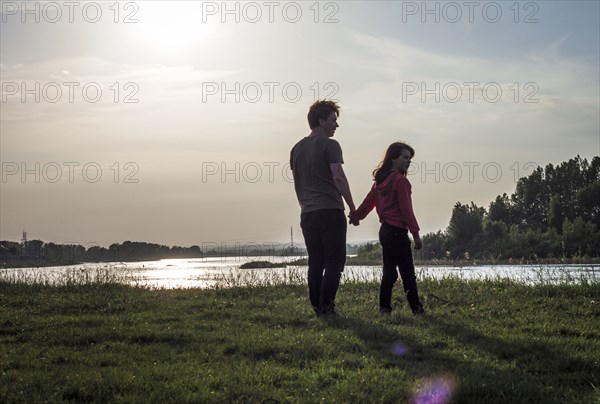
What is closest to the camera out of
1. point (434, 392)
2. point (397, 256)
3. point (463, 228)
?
point (434, 392)

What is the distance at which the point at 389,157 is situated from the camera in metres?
9.15

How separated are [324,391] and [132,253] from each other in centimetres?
13231

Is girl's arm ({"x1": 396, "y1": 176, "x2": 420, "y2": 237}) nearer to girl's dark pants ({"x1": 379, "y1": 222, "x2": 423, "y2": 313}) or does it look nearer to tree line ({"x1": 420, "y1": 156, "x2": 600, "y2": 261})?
girl's dark pants ({"x1": 379, "y1": 222, "x2": 423, "y2": 313})

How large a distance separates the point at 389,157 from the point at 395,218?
932mm

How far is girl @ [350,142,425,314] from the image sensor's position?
8773mm

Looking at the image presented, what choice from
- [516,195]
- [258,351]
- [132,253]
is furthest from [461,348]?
[132,253]

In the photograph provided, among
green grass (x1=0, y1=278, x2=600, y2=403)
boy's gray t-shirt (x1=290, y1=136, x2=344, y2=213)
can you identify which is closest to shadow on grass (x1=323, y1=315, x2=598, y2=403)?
green grass (x1=0, y1=278, x2=600, y2=403)

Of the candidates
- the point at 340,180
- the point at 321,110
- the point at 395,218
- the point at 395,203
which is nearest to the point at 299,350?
the point at 340,180

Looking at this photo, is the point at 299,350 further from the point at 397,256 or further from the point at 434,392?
the point at 397,256

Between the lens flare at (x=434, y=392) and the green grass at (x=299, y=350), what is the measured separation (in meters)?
0.06

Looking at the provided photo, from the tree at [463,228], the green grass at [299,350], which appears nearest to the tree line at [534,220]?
the tree at [463,228]

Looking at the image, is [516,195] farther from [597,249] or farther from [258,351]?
[258,351]

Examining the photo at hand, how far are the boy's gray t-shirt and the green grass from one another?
5.16 feet

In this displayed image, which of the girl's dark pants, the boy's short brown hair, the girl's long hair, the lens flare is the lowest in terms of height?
the lens flare
